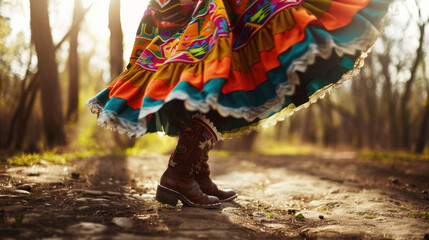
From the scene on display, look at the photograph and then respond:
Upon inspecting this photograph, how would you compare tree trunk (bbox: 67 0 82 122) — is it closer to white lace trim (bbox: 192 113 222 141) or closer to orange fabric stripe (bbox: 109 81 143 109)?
orange fabric stripe (bbox: 109 81 143 109)

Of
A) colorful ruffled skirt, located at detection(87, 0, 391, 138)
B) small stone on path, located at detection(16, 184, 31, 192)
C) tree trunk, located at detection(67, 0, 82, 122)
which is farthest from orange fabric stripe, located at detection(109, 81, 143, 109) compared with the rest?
tree trunk, located at detection(67, 0, 82, 122)

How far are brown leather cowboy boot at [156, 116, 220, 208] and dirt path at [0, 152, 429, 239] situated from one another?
0.08 meters

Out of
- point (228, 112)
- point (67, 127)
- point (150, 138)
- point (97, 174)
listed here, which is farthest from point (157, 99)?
point (150, 138)

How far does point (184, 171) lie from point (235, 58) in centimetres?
78

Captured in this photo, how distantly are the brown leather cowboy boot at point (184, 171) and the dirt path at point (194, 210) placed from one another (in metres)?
0.08

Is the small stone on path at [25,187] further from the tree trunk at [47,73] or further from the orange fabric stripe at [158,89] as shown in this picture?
the tree trunk at [47,73]

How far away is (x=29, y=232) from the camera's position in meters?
1.28

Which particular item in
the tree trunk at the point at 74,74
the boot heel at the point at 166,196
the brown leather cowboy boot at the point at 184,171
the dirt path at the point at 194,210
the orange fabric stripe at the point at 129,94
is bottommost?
the dirt path at the point at 194,210

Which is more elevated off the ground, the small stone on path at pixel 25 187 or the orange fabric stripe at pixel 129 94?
the orange fabric stripe at pixel 129 94

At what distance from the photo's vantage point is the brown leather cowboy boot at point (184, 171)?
186 centimetres

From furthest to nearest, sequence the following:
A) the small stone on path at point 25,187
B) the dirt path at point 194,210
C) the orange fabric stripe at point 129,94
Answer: the small stone on path at point 25,187, the orange fabric stripe at point 129,94, the dirt path at point 194,210

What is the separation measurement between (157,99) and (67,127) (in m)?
5.66

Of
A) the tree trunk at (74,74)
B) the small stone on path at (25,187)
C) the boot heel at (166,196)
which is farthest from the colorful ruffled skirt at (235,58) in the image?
the tree trunk at (74,74)

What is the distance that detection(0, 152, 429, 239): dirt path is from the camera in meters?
1.41
